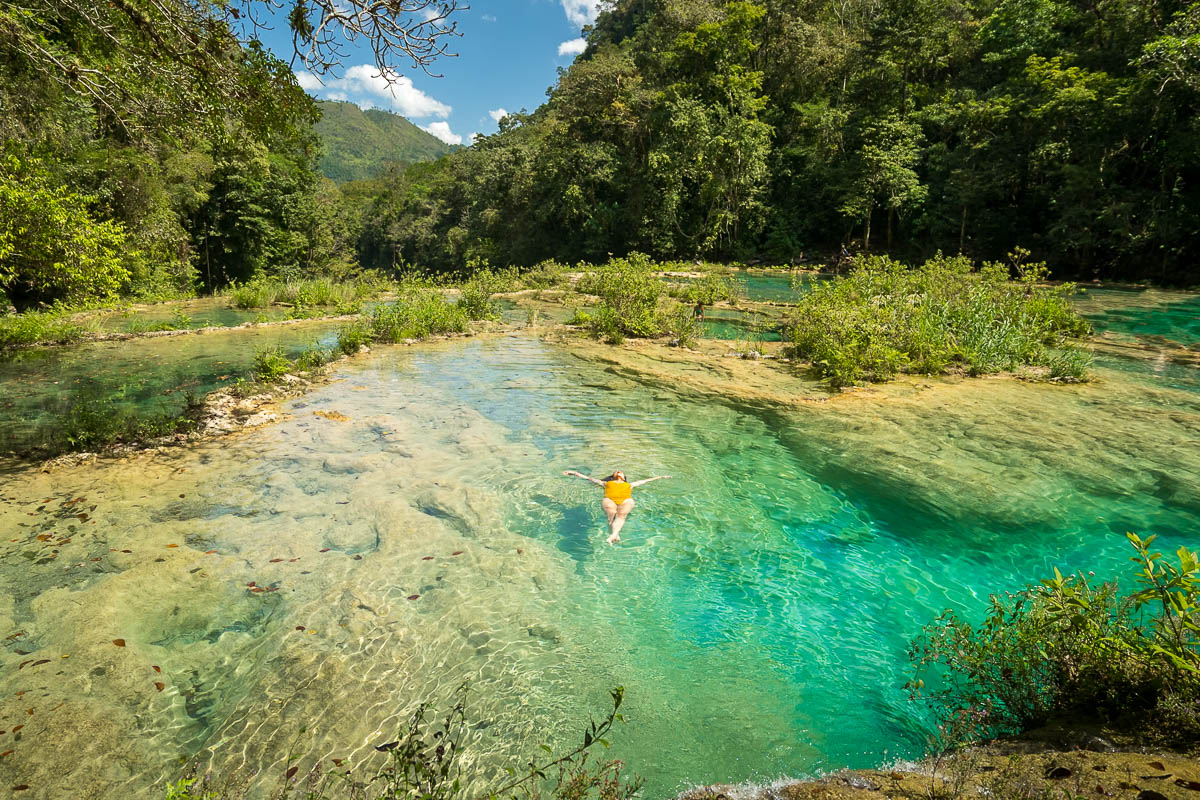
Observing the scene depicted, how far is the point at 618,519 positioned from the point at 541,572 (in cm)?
107

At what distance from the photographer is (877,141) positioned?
3444cm

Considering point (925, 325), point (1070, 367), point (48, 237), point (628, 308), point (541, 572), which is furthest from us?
point (628, 308)

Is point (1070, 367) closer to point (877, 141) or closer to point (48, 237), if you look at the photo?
point (48, 237)

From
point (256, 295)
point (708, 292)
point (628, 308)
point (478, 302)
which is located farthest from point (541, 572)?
point (256, 295)

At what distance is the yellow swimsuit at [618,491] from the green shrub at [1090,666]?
3.29m

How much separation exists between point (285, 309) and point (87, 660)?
71.0ft

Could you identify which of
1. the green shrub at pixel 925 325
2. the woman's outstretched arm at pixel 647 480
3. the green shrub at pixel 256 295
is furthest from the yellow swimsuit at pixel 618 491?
the green shrub at pixel 256 295

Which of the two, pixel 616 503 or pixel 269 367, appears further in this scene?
pixel 269 367

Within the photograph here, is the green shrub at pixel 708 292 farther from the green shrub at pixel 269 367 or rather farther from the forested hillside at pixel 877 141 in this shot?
the forested hillside at pixel 877 141

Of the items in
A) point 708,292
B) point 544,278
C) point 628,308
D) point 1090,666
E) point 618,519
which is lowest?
point 618,519

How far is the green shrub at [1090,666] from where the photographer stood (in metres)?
2.61

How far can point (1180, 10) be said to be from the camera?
76.8 ft

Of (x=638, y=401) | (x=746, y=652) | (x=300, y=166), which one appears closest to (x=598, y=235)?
(x=300, y=166)

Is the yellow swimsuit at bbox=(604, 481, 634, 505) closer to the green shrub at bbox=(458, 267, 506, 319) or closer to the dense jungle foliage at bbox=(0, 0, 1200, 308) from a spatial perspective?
the dense jungle foliage at bbox=(0, 0, 1200, 308)
